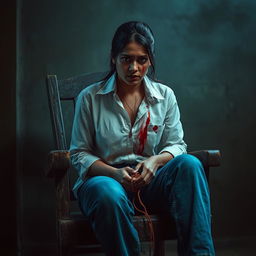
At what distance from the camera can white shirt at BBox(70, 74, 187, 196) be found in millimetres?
1729

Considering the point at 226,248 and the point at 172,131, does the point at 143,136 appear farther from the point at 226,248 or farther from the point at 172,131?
the point at 226,248

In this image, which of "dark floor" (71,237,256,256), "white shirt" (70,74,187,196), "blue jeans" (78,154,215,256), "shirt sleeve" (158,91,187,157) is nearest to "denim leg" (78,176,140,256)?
"blue jeans" (78,154,215,256)

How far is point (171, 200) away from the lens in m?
1.49

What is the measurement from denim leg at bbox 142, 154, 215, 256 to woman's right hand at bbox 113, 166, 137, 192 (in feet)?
0.34

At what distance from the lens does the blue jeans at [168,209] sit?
1.36 metres

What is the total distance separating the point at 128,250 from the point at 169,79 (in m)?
1.28

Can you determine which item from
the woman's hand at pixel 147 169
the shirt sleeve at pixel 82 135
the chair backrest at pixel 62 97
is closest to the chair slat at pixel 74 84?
the chair backrest at pixel 62 97

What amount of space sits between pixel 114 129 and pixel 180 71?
0.87m

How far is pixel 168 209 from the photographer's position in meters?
1.51

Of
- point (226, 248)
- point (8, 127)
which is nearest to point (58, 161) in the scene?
point (8, 127)

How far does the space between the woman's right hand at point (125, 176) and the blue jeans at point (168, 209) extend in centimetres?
4

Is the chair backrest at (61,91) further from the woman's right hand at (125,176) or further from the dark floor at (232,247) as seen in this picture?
the dark floor at (232,247)

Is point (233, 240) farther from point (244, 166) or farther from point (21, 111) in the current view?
point (21, 111)

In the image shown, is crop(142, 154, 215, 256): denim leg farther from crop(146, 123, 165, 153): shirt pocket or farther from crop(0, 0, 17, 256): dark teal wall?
crop(0, 0, 17, 256): dark teal wall
